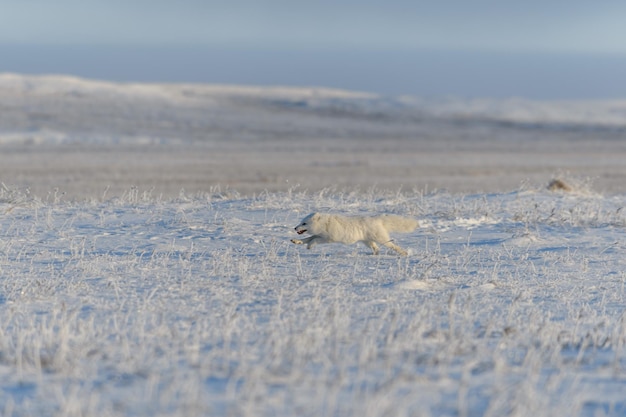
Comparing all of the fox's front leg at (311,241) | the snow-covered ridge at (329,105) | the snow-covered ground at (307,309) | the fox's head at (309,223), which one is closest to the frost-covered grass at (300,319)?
the snow-covered ground at (307,309)

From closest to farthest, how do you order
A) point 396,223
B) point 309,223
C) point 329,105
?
point 309,223 < point 396,223 < point 329,105

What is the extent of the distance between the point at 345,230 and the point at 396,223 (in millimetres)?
566

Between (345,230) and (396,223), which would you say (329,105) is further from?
(345,230)

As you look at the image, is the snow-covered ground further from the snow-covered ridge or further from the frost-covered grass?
the snow-covered ridge

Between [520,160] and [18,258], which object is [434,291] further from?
[520,160]

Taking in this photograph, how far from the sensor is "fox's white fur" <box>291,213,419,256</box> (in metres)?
7.54

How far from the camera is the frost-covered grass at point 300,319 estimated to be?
4039 mm

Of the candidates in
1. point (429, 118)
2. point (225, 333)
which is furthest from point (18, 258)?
point (429, 118)

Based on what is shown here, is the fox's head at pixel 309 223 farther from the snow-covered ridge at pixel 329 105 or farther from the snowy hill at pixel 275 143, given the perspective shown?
the snow-covered ridge at pixel 329 105

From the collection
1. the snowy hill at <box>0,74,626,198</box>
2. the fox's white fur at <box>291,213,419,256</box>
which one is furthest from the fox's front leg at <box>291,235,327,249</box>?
the snowy hill at <box>0,74,626,198</box>

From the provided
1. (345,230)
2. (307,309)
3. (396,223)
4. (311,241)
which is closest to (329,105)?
(396,223)

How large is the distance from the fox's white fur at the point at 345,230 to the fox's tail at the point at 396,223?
12mm

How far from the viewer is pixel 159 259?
7238 millimetres

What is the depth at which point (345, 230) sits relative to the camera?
7.55 metres
